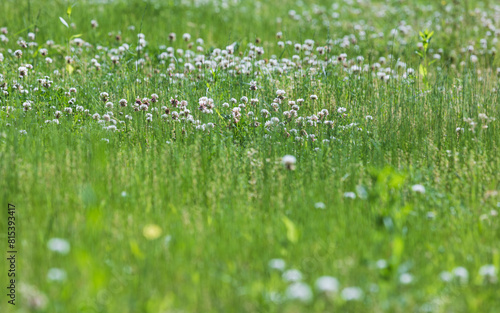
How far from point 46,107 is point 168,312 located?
373 centimetres

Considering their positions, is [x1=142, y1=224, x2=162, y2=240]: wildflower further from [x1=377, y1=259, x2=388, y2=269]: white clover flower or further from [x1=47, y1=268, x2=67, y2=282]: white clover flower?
[x1=377, y1=259, x2=388, y2=269]: white clover flower

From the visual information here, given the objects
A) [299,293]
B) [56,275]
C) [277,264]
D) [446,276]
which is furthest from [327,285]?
[56,275]

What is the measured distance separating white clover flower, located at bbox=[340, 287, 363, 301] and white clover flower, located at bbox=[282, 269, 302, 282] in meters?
0.24

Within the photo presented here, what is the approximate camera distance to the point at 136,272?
2941 mm

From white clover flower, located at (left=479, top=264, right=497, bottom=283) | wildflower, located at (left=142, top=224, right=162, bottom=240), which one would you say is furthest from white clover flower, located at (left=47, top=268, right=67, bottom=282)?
white clover flower, located at (left=479, top=264, right=497, bottom=283)

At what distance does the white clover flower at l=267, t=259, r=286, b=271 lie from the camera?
2877 millimetres

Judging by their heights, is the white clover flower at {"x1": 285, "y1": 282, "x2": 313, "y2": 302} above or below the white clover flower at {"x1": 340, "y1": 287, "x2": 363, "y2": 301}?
above

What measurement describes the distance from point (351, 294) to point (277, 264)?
45cm

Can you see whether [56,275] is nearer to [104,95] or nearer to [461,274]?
[461,274]

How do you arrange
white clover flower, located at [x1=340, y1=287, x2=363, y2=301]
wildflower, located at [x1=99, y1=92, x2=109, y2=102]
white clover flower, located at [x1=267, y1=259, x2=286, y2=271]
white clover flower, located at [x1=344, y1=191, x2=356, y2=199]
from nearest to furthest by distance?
1. white clover flower, located at [x1=340, y1=287, x2=363, y2=301]
2. white clover flower, located at [x1=267, y1=259, x2=286, y2=271]
3. white clover flower, located at [x1=344, y1=191, x2=356, y2=199]
4. wildflower, located at [x1=99, y1=92, x2=109, y2=102]

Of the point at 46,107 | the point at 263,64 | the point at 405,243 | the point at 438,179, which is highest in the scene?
the point at 263,64

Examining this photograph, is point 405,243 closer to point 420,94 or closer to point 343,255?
point 343,255

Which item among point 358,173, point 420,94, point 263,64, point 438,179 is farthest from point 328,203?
point 263,64

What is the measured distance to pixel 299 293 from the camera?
2484 millimetres
